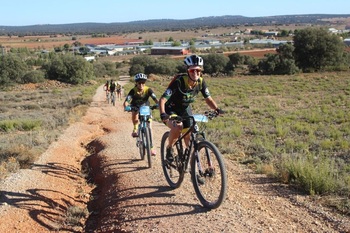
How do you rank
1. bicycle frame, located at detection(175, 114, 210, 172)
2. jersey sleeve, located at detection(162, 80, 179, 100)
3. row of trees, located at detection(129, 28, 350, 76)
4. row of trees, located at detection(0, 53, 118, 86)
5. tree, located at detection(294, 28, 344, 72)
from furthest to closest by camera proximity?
tree, located at detection(294, 28, 344, 72)
row of trees, located at detection(0, 53, 118, 86)
row of trees, located at detection(129, 28, 350, 76)
jersey sleeve, located at detection(162, 80, 179, 100)
bicycle frame, located at detection(175, 114, 210, 172)

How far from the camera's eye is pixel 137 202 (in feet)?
20.2

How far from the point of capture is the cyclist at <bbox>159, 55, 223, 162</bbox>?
5.64 metres

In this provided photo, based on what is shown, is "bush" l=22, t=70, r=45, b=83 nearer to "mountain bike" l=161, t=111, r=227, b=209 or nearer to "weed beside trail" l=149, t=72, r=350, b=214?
"weed beside trail" l=149, t=72, r=350, b=214

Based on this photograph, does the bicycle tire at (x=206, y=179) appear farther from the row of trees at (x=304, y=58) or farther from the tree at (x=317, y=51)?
the tree at (x=317, y=51)

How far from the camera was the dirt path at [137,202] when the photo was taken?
5230 mm

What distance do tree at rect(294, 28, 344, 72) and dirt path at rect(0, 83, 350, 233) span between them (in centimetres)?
5187

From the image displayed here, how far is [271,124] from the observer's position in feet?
53.5

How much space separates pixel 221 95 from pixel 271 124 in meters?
15.4

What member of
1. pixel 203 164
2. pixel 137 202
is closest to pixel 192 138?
pixel 203 164

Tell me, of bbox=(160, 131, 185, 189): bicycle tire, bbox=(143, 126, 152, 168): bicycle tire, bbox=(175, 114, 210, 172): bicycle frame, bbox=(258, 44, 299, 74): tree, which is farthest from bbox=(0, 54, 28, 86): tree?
bbox=(175, 114, 210, 172): bicycle frame

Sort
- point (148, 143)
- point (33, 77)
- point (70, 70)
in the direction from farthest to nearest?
point (70, 70) < point (33, 77) < point (148, 143)

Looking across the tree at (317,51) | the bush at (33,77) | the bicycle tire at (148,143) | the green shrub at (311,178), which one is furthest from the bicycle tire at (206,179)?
the tree at (317,51)

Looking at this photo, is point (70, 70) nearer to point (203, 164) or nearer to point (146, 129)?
point (146, 129)

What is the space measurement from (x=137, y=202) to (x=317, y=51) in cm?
5646
